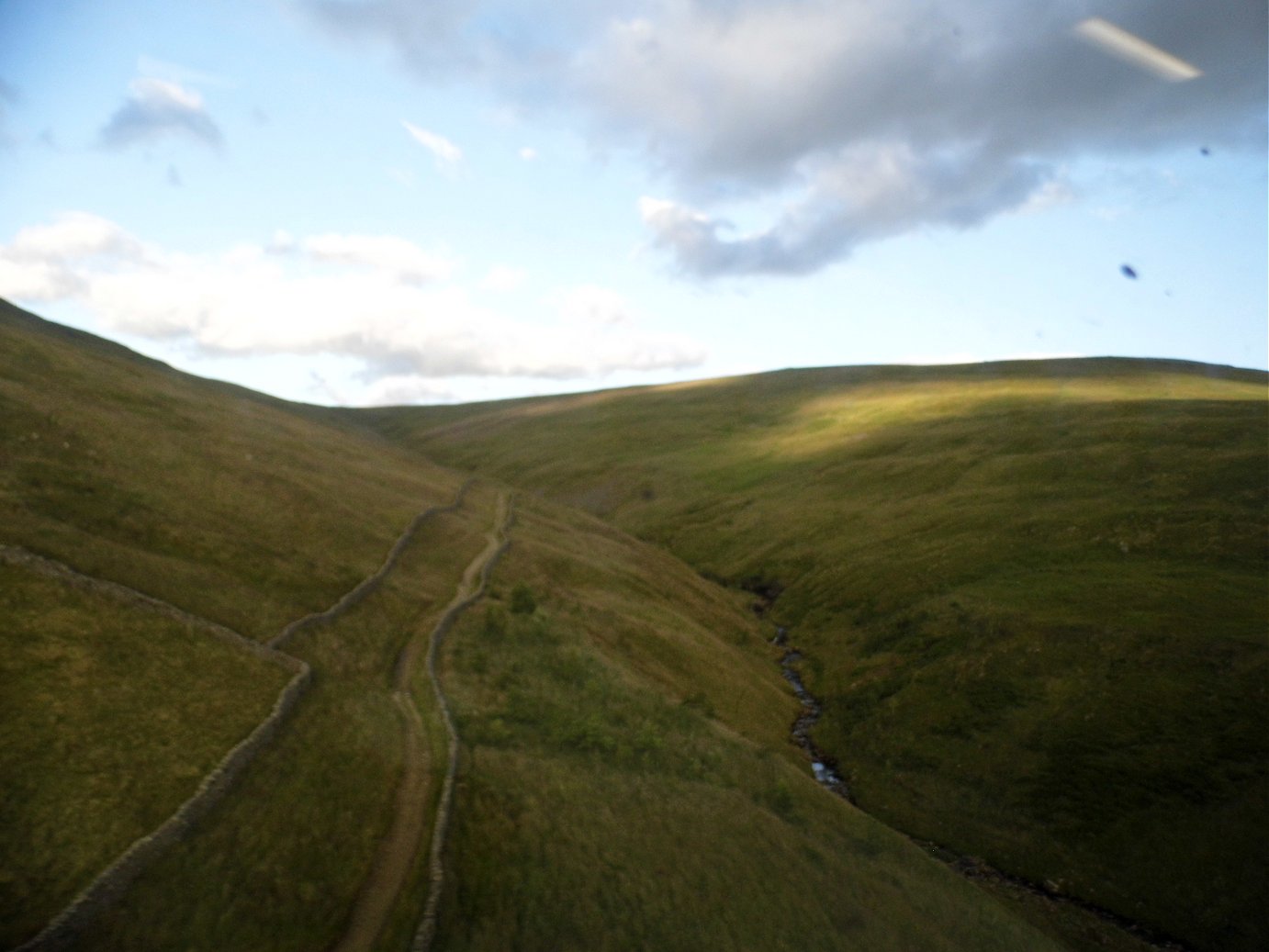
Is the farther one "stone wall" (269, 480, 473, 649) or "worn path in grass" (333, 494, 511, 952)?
"stone wall" (269, 480, 473, 649)

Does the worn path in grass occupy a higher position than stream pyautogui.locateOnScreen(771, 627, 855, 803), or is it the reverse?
the worn path in grass

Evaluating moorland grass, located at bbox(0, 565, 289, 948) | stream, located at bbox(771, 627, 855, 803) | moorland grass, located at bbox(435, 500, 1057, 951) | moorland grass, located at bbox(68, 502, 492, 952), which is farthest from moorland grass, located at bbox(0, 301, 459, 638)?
stream, located at bbox(771, 627, 855, 803)

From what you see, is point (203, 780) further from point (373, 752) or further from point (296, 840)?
point (373, 752)

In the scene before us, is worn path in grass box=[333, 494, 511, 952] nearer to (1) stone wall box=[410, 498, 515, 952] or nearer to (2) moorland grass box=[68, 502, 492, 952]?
(1) stone wall box=[410, 498, 515, 952]

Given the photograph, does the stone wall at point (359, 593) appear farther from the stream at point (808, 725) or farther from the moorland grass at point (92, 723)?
the stream at point (808, 725)

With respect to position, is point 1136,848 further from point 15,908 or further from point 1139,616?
point 15,908

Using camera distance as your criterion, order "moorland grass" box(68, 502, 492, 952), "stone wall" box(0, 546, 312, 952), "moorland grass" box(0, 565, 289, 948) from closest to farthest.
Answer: "stone wall" box(0, 546, 312, 952) → "moorland grass" box(68, 502, 492, 952) → "moorland grass" box(0, 565, 289, 948)
